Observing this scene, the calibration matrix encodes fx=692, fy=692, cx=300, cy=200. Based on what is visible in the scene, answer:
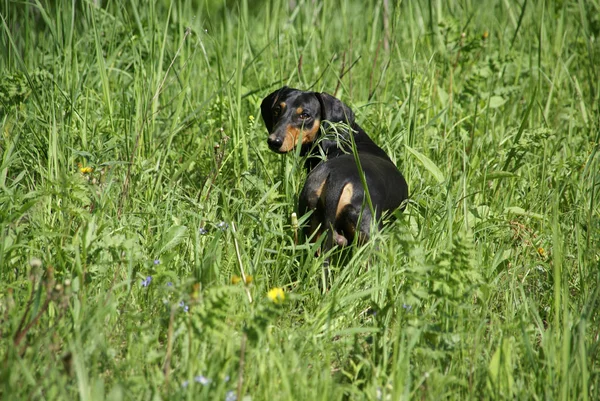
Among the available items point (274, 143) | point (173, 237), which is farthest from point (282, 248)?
point (274, 143)

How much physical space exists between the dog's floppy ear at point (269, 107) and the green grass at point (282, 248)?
0.13 metres

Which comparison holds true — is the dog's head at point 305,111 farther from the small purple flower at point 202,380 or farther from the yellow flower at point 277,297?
the small purple flower at point 202,380

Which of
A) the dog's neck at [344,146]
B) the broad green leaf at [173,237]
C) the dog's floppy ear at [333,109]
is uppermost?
the dog's floppy ear at [333,109]

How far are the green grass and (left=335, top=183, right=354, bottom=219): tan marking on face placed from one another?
8.7 inches

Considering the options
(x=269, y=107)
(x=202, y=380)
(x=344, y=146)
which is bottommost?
(x=344, y=146)

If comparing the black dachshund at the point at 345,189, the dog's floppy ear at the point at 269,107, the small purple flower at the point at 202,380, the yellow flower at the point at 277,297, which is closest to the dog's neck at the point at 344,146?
the black dachshund at the point at 345,189

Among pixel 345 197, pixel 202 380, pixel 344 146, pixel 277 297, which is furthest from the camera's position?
pixel 344 146

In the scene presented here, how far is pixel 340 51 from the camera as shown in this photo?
470 centimetres

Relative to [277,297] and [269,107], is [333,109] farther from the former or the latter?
[277,297]

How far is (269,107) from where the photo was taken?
12.8 ft

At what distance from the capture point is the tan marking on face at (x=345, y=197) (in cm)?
296

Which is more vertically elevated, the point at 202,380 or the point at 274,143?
the point at 202,380

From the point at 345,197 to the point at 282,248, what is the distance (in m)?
0.45

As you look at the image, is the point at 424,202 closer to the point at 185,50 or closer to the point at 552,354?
the point at 552,354
